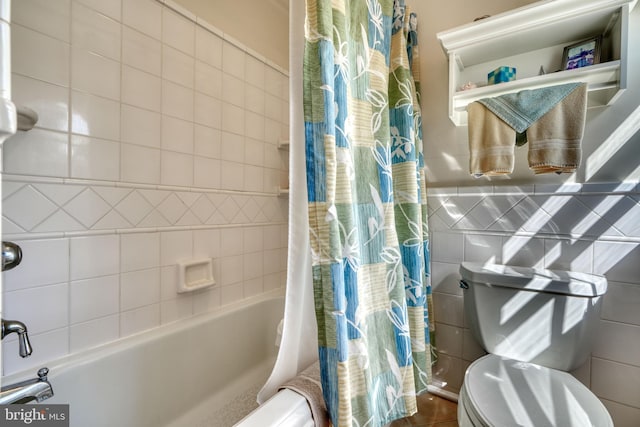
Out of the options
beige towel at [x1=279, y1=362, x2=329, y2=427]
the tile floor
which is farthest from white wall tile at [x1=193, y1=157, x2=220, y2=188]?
the tile floor

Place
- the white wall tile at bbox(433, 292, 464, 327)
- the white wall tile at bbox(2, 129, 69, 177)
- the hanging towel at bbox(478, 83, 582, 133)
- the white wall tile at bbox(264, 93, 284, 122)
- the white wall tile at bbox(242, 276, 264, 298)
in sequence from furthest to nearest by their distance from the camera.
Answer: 1. the white wall tile at bbox(264, 93, 284, 122)
2. the white wall tile at bbox(242, 276, 264, 298)
3. the white wall tile at bbox(433, 292, 464, 327)
4. the hanging towel at bbox(478, 83, 582, 133)
5. the white wall tile at bbox(2, 129, 69, 177)

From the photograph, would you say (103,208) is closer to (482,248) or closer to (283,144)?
(283,144)

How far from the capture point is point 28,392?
808mm

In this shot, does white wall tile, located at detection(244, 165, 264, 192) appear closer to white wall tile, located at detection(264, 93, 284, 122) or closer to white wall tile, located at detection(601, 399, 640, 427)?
white wall tile, located at detection(264, 93, 284, 122)

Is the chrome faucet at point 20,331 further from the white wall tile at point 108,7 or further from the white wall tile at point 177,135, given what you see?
the white wall tile at point 108,7

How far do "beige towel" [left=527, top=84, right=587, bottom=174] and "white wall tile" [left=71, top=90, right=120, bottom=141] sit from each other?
162 centimetres

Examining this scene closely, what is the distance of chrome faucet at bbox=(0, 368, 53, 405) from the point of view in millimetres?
760

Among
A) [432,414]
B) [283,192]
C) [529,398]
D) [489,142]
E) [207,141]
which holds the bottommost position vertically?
[432,414]

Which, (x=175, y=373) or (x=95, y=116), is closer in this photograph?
(x=95, y=116)

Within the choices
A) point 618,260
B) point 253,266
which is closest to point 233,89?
point 253,266

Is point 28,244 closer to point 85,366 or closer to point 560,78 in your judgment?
point 85,366

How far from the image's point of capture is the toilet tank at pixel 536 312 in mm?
1098

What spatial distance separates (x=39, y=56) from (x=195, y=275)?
101 cm

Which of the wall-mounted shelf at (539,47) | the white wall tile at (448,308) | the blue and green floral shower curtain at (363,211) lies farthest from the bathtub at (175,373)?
the wall-mounted shelf at (539,47)
